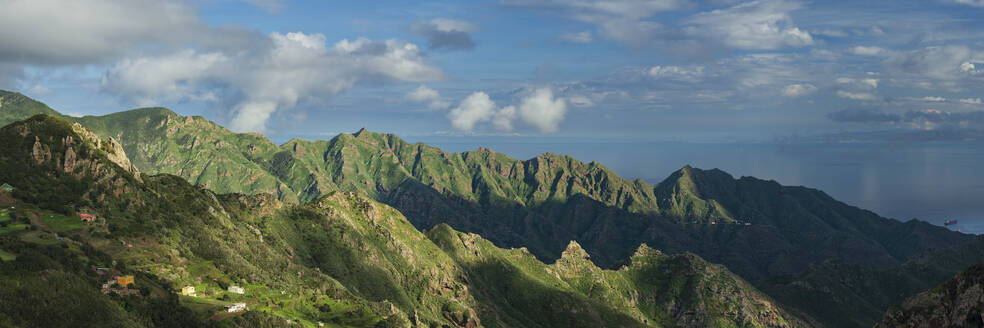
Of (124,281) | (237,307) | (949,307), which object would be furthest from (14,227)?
(949,307)

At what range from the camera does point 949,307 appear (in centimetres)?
14475

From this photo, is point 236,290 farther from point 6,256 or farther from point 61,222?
point 6,256

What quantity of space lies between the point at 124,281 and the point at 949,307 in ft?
771

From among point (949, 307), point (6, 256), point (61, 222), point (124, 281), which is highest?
point (61, 222)

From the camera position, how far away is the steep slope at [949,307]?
138875 millimetres

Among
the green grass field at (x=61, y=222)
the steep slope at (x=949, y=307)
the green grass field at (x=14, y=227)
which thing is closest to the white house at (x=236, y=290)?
the green grass field at (x=61, y=222)

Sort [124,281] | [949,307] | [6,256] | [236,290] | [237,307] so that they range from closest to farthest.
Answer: [949,307]
[6,256]
[124,281]
[237,307]
[236,290]

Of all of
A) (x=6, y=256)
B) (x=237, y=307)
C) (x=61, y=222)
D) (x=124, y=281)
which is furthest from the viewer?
(x=61, y=222)

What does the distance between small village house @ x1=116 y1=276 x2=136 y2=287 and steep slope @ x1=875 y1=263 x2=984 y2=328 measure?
22160 cm

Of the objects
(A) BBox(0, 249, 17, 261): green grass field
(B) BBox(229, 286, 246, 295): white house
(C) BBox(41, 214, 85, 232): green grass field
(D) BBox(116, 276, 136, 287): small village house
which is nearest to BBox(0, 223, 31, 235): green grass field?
(C) BBox(41, 214, 85, 232): green grass field

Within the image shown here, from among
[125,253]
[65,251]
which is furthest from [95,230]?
[65,251]

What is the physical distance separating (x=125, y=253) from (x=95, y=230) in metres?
15.8

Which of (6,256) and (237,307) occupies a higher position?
(6,256)

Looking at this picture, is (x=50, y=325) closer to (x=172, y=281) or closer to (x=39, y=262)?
(x=39, y=262)
